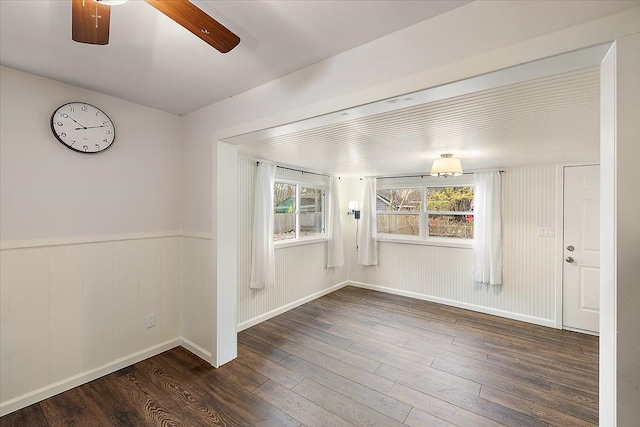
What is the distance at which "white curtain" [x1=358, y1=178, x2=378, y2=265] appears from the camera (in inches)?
193

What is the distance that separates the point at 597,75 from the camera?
4.36 feet

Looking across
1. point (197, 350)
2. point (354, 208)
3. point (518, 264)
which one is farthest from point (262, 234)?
point (518, 264)

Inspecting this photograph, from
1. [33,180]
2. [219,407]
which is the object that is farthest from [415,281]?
[33,180]

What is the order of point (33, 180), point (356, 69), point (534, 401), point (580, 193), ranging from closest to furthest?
point (356, 69)
point (33, 180)
point (534, 401)
point (580, 193)

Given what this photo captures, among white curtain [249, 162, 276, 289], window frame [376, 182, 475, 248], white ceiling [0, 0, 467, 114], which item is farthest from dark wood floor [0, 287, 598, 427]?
white ceiling [0, 0, 467, 114]

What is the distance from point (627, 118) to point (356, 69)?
1.15m

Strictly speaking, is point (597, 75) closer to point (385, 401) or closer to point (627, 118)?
point (627, 118)

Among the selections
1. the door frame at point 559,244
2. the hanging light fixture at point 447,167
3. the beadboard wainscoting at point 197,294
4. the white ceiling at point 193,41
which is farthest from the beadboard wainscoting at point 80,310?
the door frame at point 559,244

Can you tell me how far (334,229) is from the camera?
15.5 ft

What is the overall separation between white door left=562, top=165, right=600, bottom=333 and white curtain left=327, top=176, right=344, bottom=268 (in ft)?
10.2

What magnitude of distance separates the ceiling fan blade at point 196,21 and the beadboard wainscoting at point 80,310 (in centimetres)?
202

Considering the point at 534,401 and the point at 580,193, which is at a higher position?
the point at 580,193

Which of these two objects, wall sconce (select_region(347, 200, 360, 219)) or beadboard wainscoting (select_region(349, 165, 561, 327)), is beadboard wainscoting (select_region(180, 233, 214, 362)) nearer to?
wall sconce (select_region(347, 200, 360, 219))

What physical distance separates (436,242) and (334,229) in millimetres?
1706
